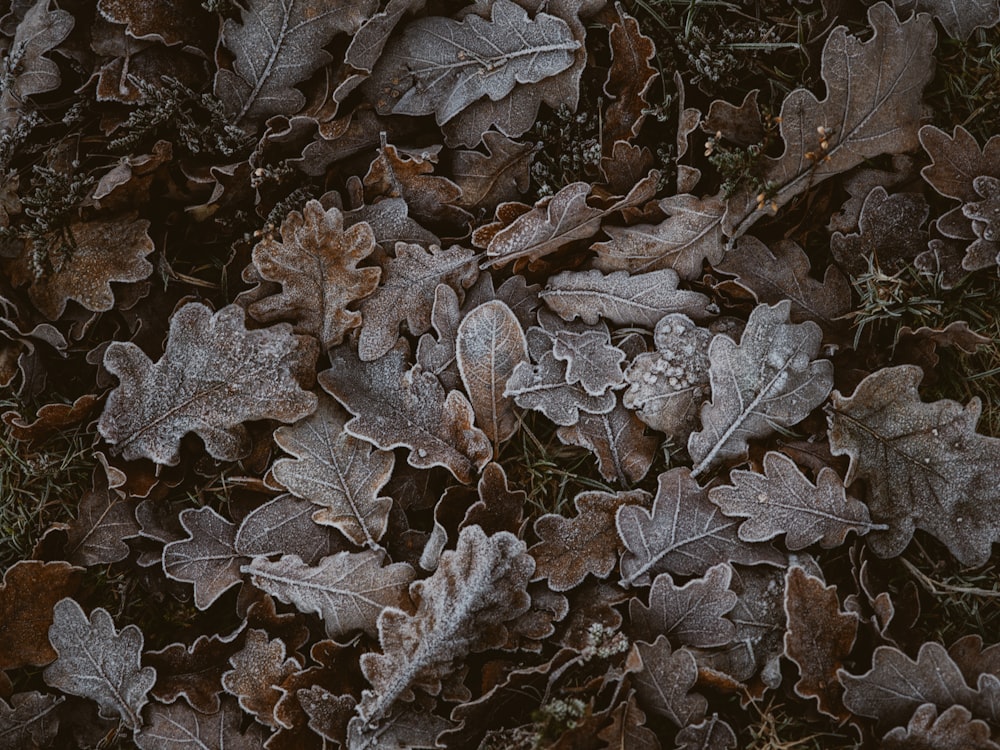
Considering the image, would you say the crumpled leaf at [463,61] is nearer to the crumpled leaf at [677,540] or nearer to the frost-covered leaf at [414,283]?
the frost-covered leaf at [414,283]

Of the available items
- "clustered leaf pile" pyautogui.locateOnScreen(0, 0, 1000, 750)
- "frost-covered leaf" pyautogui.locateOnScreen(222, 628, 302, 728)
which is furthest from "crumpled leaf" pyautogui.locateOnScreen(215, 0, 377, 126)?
"frost-covered leaf" pyautogui.locateOnScreen(222, 628, 302, 728)

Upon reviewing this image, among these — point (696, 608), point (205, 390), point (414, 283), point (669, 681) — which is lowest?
point (669, 681)

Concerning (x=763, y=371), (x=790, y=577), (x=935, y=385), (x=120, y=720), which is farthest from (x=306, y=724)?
(x=935, y=385)

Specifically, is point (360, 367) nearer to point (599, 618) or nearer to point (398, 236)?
point (398, 236)

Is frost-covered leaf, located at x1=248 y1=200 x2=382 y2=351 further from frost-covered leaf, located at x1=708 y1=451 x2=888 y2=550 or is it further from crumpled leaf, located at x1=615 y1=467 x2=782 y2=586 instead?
frost-covered leaf, located at x1=708 y1=451 x2=888 y2=550

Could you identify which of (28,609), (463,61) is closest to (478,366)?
(463,61)

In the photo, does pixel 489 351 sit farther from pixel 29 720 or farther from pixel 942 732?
pixel 29 720

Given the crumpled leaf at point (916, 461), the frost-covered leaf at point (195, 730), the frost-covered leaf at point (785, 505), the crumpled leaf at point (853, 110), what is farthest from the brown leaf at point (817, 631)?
the frost-covered leaf at point (195, 730)
